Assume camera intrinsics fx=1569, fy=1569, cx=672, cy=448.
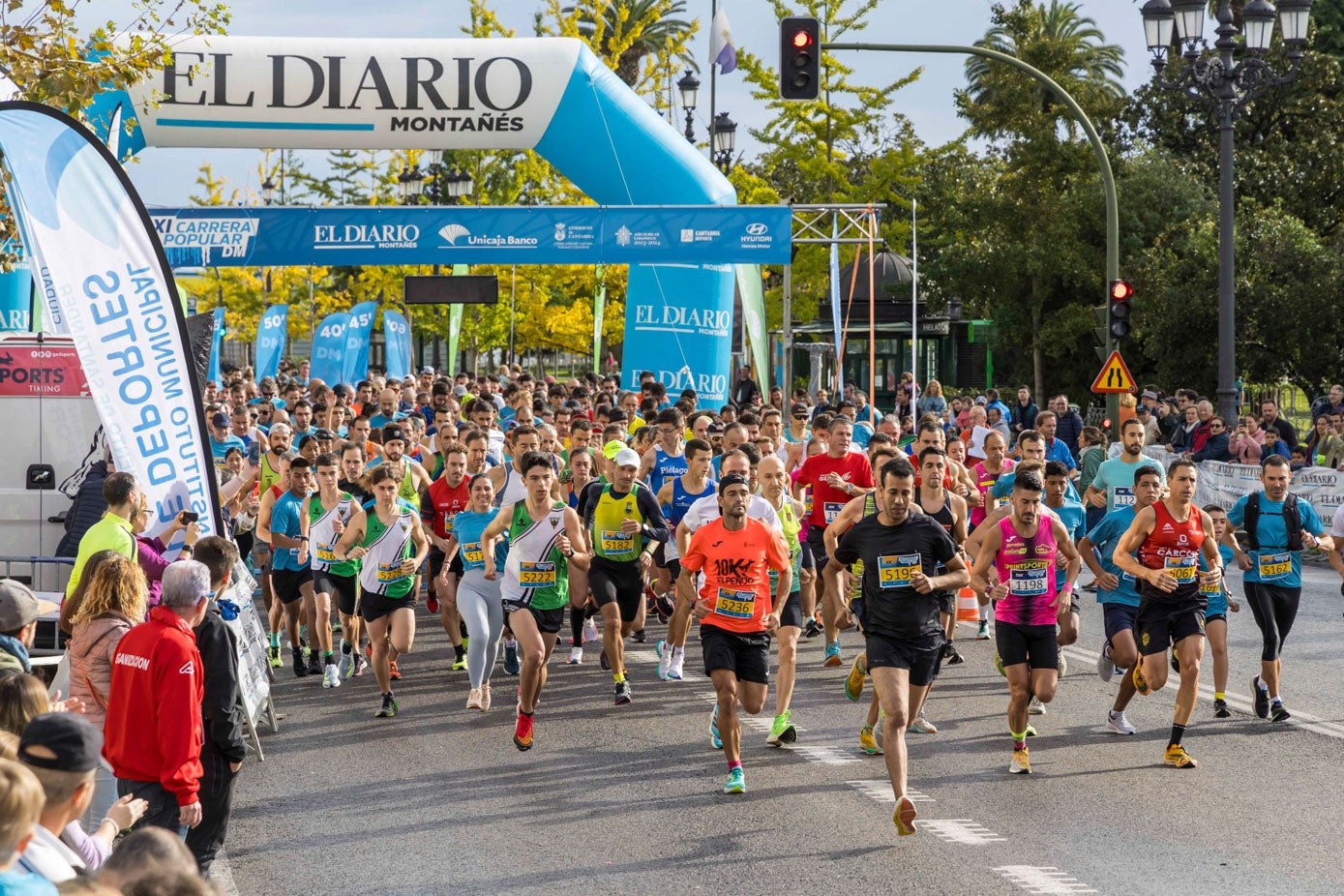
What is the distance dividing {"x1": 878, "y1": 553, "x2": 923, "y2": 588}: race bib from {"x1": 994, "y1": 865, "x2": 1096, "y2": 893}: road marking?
1703mm

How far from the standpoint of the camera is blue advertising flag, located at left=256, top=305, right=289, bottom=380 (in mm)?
33344

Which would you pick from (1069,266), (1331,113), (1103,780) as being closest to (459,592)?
(1103,780)

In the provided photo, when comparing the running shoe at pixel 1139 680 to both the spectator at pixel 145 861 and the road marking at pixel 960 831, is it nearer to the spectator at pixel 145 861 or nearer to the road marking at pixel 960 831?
the road marking at pixel 960 831

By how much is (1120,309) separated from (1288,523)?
32.9 ft

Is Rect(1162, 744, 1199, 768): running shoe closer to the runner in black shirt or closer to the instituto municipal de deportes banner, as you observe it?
the runner in black shirt

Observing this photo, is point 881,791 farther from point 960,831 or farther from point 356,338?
point 356,338

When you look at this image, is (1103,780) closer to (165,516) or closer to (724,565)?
(724,565)

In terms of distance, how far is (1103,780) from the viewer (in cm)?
841

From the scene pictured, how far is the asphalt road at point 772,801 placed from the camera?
6.75 m

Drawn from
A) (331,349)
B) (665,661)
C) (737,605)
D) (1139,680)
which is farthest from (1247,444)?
(331,349)

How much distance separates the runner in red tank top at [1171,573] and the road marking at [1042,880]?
8.45 ft

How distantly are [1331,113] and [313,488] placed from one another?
3001 cm

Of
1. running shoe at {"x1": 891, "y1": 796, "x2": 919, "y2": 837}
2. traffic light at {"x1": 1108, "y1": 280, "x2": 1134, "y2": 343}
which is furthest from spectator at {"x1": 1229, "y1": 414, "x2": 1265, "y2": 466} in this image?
running shoe at {"x1": 891, "y1": 796, "x2": 919, "y2": 837}

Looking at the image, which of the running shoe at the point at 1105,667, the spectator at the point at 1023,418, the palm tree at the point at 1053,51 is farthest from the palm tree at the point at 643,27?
the running shoe at the point at 1105,667
